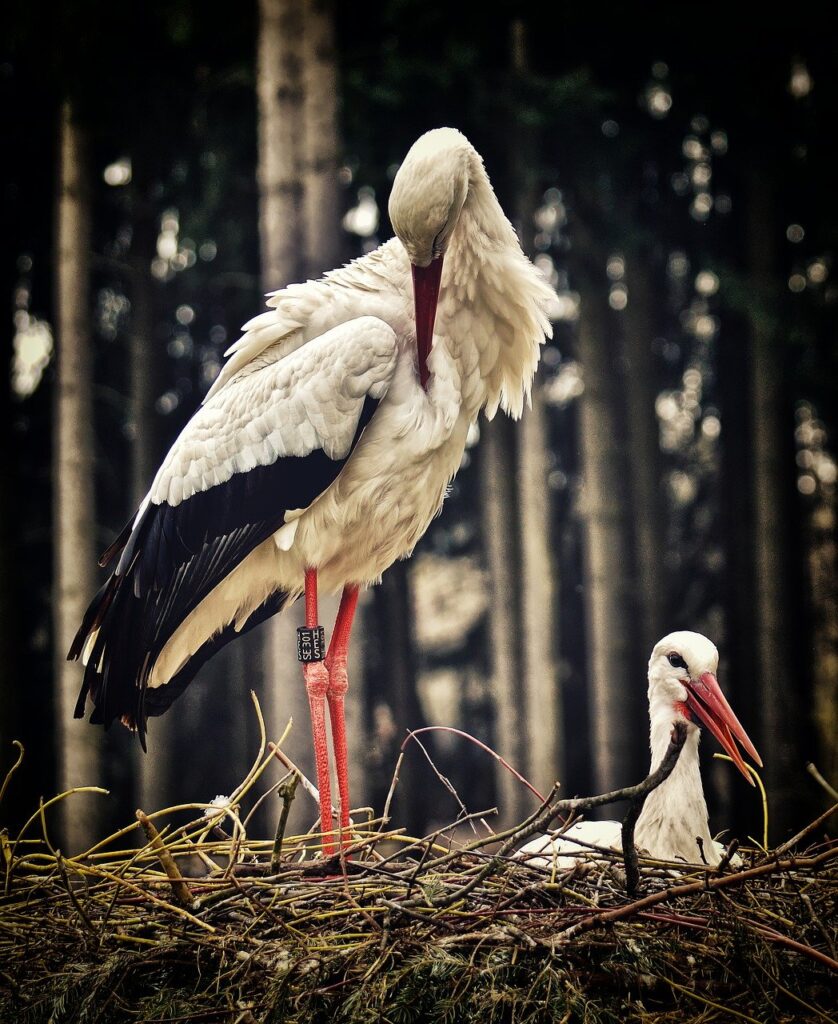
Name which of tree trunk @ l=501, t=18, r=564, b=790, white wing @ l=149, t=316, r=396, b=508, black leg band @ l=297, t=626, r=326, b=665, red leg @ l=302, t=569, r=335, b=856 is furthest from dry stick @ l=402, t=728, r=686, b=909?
tree trunk @ l=501, t=18, r=564, b=790

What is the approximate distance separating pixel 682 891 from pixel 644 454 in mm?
8048

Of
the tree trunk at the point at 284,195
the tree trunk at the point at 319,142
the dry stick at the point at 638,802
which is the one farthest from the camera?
the tree trunk at the point at 319,142

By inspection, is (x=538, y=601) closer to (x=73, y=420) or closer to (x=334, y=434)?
(x=73, y=420)

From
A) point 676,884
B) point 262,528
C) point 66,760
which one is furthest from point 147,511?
point 66,760

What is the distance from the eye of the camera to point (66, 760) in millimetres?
8586

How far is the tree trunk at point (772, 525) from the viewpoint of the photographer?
902 cm

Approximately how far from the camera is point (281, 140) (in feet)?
22.2

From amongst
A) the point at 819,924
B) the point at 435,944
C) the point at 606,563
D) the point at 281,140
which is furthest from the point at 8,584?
the point at 819,924

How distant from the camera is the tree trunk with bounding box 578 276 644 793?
31.2ft

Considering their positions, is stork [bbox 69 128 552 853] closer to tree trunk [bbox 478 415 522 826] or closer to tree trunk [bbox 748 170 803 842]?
tree trunk [bbox 748 170 803 842]

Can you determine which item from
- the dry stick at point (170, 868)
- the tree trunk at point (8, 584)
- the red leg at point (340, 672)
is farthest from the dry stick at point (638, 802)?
the tree trunk at point (8, 584)

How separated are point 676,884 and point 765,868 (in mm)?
365

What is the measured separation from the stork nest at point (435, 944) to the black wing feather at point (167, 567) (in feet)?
3.11

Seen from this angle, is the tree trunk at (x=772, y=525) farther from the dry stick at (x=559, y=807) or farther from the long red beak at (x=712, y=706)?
the dry stick at (x=559, y=807)
